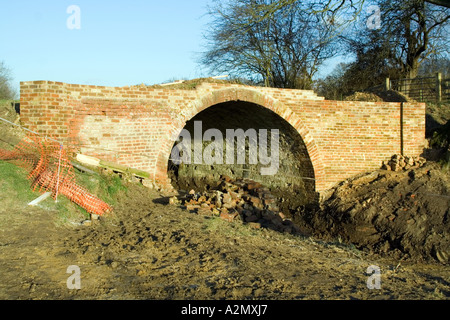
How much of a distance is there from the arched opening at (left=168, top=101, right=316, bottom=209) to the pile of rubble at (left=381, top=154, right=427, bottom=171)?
2242mm

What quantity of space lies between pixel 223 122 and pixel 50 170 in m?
6.54

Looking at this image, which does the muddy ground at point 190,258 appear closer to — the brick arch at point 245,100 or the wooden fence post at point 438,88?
the brick arch at point 245,100

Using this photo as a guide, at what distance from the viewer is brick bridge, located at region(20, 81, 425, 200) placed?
7.65 metres

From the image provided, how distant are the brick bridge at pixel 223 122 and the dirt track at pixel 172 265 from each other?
214 centimetres

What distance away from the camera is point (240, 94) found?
9.84m

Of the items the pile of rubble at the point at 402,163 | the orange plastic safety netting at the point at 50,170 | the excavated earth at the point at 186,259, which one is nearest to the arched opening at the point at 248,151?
the pile of rubble at the point at 402,163

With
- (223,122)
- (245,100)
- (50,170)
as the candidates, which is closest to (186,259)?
(50,170)

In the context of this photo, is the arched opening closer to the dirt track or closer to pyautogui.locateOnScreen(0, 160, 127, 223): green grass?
the dirt track

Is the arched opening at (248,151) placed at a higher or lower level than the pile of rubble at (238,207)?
higher

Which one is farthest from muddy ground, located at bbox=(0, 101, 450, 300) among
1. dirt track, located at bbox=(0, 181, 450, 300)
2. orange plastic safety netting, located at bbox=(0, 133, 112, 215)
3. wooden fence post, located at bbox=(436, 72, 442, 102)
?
wooden fence post, located at bbox=(436, 72, 442, 102)

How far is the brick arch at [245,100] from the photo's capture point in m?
8.84

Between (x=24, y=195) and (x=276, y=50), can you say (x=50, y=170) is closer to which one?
(x=24, y=195)
